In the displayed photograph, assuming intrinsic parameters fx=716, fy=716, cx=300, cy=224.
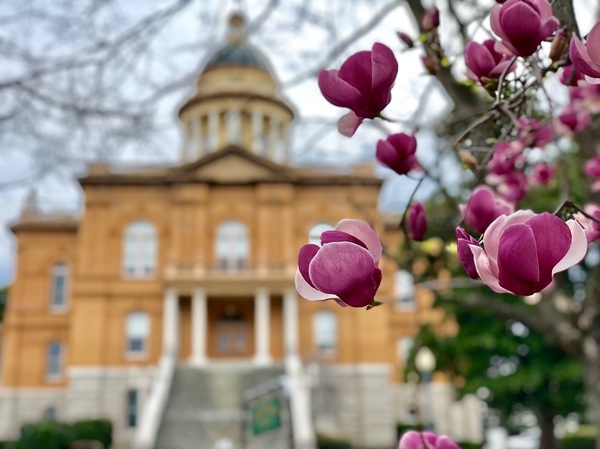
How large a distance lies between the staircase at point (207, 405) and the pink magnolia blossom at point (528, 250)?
20.0 metres

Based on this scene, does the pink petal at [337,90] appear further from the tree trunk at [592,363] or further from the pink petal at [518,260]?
the tree trunk at [592,363]

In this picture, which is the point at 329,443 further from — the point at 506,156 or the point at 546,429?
the point at 506,156

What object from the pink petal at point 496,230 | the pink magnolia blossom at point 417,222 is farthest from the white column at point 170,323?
the pink petal at point 496,230

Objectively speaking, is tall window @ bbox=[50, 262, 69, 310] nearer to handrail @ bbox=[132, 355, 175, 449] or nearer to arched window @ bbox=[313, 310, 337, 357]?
handrail @ bbox=[132, 355, 175, 449]

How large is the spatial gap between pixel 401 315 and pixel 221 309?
28.4 feet

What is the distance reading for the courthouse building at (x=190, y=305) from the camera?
93.6 ft

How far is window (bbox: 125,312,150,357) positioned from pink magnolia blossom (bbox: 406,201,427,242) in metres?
28.3

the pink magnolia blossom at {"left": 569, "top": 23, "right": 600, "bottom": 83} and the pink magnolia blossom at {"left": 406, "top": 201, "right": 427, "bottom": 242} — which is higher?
the pink magnolia blossom at {"left": 569, "top": 23, "right": 600, "bottom": 83}

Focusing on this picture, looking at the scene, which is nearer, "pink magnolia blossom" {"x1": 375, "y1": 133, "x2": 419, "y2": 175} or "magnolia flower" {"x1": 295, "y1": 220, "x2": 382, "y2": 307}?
"magnolia flower" {"x1": 295, "y1": 220, "x2": 382, "y2": 307}

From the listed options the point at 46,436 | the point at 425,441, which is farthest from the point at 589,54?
the point at 46,436

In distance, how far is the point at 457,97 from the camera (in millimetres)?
5375

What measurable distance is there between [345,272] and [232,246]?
2943 centimetres

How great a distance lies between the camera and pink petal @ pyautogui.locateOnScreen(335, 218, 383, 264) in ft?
4.28

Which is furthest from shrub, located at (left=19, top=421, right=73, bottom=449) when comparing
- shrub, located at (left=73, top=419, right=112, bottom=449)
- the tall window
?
the tall window
